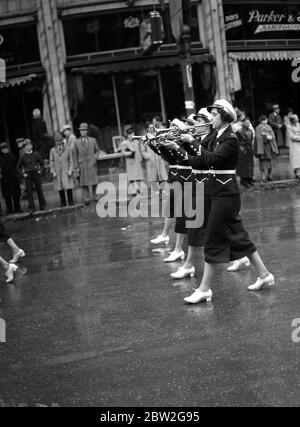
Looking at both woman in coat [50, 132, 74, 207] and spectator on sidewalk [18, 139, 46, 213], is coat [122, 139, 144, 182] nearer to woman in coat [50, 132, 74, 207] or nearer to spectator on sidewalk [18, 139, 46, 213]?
woman in coat [50, 132, 74, 207]

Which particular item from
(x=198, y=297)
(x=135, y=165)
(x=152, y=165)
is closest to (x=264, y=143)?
(x=152, y=165)

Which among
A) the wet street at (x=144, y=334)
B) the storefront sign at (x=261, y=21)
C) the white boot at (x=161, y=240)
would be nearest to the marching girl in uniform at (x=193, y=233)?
the wet street at (x=144, y=334)

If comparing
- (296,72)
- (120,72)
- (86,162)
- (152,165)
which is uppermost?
(120,72)

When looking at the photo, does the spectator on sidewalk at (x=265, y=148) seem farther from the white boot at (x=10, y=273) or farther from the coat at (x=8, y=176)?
the white boot at (x=10, y=273)

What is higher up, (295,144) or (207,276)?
(295,144)

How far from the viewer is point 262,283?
731 cm

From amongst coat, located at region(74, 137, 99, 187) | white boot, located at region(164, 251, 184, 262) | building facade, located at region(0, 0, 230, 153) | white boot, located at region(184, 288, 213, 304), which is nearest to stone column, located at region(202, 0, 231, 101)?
building facade, located at region(0, 0, 230, 153)

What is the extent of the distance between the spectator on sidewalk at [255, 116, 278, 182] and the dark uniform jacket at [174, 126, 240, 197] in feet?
36.2

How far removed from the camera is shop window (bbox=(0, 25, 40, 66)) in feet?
70.0

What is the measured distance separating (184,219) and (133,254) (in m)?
1.83

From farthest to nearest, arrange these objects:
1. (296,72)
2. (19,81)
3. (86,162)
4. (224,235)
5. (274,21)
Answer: (296,72)
(274,21)
(19,81)
(86,162)
(224,235)

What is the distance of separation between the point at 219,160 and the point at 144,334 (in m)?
1.82

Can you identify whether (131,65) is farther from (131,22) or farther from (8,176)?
(8,176)

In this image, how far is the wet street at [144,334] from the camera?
4918mm
